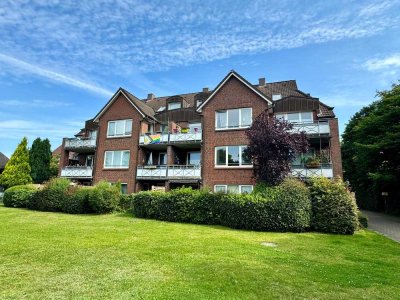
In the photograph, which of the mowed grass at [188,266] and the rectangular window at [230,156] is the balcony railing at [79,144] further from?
the mowed grass at [188,266]

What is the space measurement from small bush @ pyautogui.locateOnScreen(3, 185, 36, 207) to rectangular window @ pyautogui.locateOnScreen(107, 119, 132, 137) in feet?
30.2

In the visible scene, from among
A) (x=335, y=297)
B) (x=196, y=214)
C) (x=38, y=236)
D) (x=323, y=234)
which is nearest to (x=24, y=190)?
(x=38, y=236)

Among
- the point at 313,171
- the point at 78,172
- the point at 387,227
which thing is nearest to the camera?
the point at 387,227

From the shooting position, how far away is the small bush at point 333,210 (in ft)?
46.4

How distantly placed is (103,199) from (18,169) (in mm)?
21289

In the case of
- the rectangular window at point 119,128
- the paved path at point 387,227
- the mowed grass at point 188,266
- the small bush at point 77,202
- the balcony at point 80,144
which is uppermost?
the rectangular window at point 119,128

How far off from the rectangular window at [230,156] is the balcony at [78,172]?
14.1 metres

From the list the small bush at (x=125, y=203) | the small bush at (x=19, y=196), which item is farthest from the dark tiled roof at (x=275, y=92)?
the small bush at (x=19, y=196)

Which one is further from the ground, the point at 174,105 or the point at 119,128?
the point at 174,105

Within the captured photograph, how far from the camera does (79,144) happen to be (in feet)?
97.5

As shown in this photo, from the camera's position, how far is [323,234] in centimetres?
1378

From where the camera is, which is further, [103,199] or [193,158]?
[193,158]

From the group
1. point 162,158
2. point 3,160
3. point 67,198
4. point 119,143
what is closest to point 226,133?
point 162,158

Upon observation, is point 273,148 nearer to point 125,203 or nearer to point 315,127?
point 315,127
